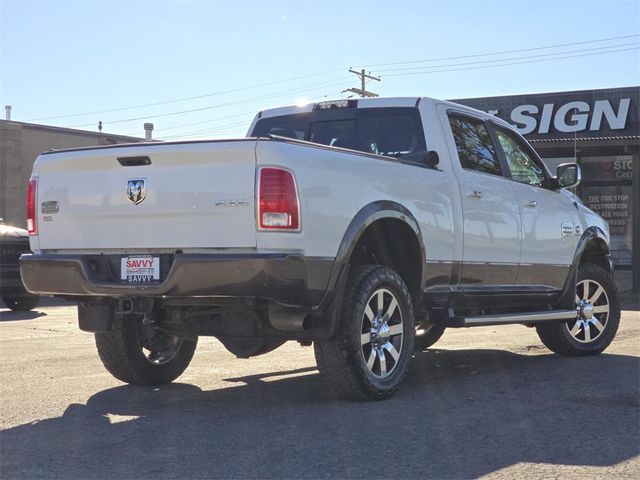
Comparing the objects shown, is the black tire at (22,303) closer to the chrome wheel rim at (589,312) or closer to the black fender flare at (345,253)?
the chrome wheel rim at (589,312)

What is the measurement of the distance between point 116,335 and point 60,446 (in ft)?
6.14

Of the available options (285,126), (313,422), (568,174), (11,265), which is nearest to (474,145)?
(568,174)

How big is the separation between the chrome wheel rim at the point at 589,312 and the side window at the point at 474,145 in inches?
73.1

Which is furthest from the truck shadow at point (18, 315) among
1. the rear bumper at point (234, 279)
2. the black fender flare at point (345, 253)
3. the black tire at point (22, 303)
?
the black fender flare at point (345, 253)

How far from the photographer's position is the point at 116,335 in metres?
6.30

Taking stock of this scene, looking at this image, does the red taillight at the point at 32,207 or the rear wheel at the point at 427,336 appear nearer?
the red taillight at the point at 32,207

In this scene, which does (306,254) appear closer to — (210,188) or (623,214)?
→ (210,188)

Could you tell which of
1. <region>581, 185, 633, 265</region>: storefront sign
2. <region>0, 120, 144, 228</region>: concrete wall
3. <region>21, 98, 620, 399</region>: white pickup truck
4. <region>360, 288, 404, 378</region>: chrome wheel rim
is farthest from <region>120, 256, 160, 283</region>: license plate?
<region>0, 120, 144, 228</region>: concrete wall

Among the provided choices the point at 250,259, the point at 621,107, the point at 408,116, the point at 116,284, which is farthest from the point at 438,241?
the point at 621,107

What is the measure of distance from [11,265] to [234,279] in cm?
965

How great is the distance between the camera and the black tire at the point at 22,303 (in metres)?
14.0

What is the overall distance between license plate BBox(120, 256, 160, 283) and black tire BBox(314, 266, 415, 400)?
1103 millimetres

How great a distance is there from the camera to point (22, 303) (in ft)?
46.6

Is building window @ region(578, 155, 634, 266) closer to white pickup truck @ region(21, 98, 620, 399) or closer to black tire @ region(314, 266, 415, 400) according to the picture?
white pickup truck @ region(21, 98, 620, 399)
